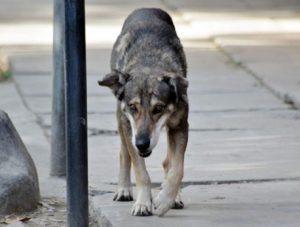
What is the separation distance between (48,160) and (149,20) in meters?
1.69

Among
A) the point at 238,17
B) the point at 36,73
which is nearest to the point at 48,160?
the point at 36,73

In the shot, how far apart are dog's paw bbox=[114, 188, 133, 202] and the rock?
0.59 metres

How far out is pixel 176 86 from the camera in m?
6.82

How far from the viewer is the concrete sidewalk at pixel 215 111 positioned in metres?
7.32

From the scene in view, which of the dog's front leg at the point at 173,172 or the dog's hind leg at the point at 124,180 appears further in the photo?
the dog's hind leg at the point at 124,180

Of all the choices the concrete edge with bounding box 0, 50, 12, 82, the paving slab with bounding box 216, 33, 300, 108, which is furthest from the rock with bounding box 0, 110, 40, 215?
the concrete edge with bounding box 0, 50, 12, 82

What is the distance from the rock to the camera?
724 cm

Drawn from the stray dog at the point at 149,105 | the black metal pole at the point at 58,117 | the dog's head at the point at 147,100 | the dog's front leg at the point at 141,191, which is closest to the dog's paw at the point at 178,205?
the stray dog at the point at 149,105

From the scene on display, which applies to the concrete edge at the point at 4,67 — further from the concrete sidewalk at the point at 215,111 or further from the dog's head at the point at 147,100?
the dog's head at the point at 147,100

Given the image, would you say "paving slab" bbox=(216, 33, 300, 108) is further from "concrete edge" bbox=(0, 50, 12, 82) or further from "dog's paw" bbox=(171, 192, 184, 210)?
"dog's paw" bbox=(171, 192, 184, 210)

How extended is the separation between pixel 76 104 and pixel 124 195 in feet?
5.04

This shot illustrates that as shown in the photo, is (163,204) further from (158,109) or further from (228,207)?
(158,109)

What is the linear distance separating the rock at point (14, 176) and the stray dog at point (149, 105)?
2.01 feet

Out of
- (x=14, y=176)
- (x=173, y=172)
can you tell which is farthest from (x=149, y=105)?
(x=14, y=176)
